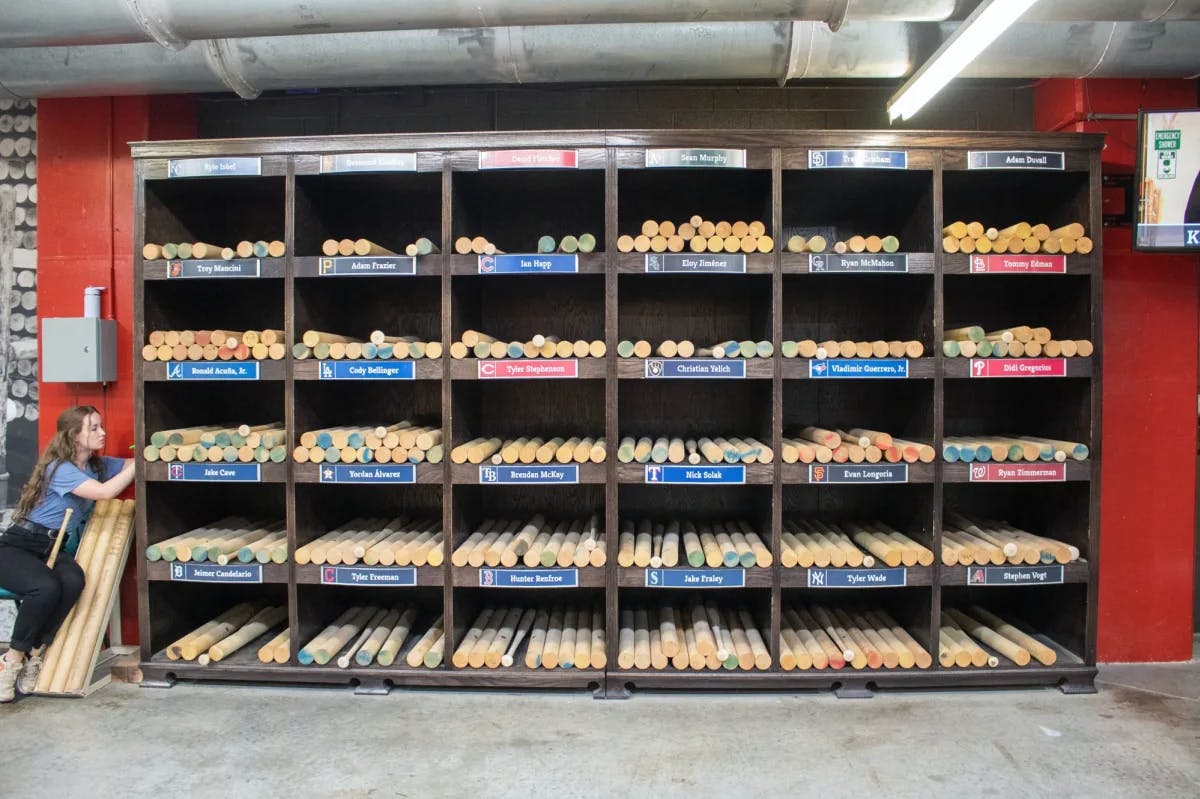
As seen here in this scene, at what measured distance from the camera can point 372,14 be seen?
2740 mm

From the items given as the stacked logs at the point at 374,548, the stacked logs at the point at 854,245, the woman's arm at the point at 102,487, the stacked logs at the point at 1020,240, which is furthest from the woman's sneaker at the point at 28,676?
the stacked logs at the point at 1020,240

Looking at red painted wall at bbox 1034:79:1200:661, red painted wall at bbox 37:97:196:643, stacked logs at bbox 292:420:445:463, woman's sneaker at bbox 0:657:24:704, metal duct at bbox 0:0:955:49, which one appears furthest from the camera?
red painted wall at bbox 37:97:196:643

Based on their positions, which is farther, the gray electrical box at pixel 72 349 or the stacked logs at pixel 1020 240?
the gray electrical box at pixel 72 349

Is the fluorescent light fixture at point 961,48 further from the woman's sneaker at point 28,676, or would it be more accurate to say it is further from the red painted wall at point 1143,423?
the woman's sneaker at point 28,676

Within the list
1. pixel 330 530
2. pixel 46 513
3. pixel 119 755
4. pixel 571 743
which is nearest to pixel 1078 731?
pixel 571 743

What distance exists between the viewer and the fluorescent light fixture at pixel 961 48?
2.39m

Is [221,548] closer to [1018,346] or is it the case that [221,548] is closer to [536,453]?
[536,453]

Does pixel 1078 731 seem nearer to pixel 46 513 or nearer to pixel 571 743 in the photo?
pixel 571 743

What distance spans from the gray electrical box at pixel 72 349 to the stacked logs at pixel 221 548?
1128 mm

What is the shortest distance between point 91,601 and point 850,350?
14.3 ft

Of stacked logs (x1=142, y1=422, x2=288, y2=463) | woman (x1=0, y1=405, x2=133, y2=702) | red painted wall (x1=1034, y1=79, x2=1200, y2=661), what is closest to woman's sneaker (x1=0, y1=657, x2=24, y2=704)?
woman (x1=0, y1=405, x2=133, y2=702)

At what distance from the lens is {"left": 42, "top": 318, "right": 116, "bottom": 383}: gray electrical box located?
3656mm

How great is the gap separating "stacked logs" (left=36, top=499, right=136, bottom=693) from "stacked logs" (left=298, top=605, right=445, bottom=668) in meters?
1.17

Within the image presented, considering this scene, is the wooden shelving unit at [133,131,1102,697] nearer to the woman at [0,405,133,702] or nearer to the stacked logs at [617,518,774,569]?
the stacked logs at [617,518,774,569]
